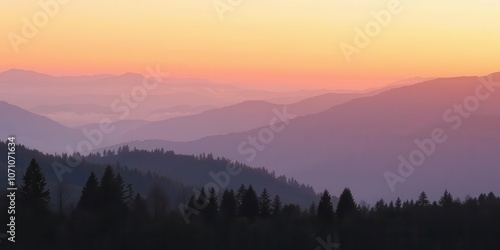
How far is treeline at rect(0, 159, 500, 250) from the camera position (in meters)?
74.8

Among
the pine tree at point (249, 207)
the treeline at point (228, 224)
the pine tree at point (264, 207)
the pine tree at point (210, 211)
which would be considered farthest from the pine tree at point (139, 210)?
the pine tree at point (264, 207)

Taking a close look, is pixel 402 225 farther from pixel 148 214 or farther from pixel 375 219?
pixel 148 214

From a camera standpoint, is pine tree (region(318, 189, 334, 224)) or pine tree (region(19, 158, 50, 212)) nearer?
pine tree (region(19, 158, 50, 212))

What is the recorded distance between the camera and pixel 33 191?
7662 cm

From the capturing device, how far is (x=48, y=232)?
73625 millimetres

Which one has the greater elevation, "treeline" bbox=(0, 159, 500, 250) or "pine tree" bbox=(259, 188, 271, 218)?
"pine tree" bbox=(259, 188, 271, 218)

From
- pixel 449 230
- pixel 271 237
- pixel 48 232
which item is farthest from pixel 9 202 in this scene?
pixel 449 230

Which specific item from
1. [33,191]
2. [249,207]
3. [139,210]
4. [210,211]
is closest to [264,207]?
[249,207]

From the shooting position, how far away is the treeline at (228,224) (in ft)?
245

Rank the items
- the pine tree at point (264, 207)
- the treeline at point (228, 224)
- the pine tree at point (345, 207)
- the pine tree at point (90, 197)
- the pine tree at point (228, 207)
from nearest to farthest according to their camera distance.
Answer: the treeline at point (228, 224) → the pine tree at point (90, 197) → the pine tree at point (228, 207) → the pine tree at point (345, 207) → the pine tree at point (264, 207)

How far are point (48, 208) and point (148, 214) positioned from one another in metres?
9.87

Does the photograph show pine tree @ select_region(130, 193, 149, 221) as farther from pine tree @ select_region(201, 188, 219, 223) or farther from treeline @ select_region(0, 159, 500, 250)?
pine tree @ select_region(201, 188, 219, 223)

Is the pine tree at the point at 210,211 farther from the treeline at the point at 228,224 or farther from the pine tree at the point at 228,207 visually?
the pine tree at the point at 228,207

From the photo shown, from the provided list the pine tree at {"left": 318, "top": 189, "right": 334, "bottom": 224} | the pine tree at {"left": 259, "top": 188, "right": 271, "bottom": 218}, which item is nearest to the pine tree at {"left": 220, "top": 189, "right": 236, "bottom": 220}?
the pine tree at {"left": 259, "top": 188, "right": 271, "bottom": 218}
